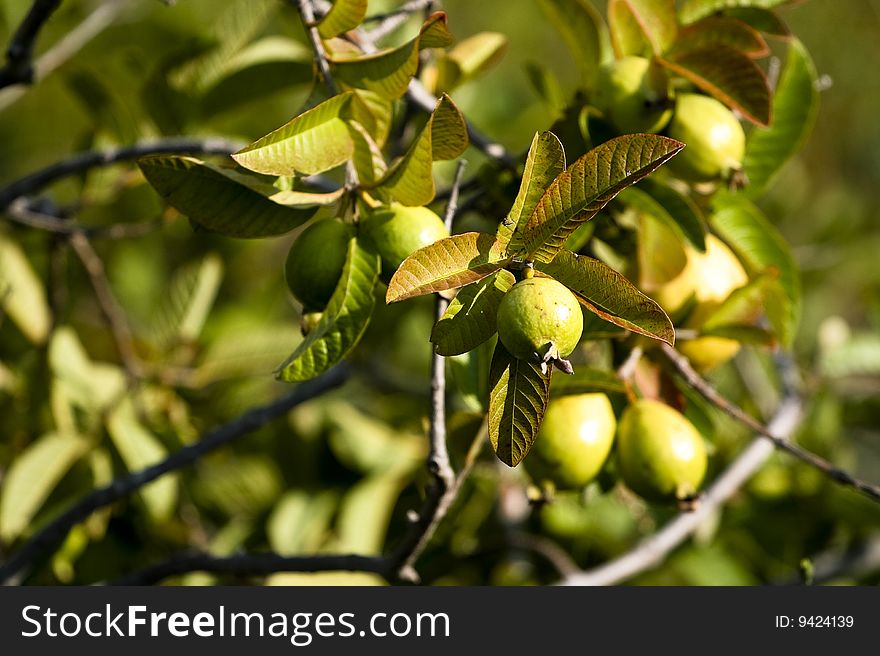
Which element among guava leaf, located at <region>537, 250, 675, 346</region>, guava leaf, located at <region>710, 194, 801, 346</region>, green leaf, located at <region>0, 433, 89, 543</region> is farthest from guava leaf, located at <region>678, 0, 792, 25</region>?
green leaf, located at <region>0, 433, 89, 543</region>

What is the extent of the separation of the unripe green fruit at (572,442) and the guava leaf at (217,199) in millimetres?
326

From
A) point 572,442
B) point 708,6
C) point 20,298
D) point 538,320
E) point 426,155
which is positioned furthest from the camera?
point 20,298

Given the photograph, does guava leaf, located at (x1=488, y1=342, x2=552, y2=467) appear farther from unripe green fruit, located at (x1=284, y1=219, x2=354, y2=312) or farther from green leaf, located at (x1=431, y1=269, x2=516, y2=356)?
unripe green fruit, located at (x1=284, y1=219, x2=354, y2=312)

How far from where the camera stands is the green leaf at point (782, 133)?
3.66 feet

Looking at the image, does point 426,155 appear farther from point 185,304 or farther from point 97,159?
point 185,304

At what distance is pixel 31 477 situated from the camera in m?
1.34

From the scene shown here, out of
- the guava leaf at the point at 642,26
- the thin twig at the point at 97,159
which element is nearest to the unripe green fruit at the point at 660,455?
the guava leaf at the point at 642,26

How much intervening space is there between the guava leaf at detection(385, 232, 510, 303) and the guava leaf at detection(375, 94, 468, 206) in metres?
0.08

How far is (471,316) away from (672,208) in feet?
1.20

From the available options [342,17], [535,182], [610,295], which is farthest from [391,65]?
[610,295]

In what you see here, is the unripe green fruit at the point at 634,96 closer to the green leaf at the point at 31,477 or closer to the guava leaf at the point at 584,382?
the guava leaf at the point at 584,382

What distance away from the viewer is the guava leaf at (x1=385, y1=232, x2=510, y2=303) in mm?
654

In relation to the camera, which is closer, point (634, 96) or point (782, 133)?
point (634, 96)

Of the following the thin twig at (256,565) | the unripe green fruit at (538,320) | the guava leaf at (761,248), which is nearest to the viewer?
the unripe green fruit at (538,320)
